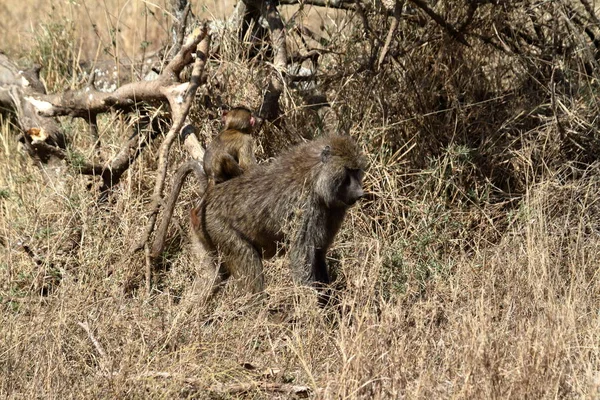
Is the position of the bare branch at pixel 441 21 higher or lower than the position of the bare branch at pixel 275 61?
higher

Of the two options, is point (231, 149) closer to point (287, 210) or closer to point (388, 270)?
point (287, 210)

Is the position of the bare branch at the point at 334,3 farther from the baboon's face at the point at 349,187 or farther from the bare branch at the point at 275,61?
the baboon's face at the point at 349,187

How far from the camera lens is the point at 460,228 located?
621 centimetres

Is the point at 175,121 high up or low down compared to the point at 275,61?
down

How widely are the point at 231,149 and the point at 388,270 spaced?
1.21m

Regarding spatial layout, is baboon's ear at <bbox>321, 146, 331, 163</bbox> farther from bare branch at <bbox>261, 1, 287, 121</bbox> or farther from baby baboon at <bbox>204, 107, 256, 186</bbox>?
bare branch at <bbox>261, 1, 287, 121</bbox>

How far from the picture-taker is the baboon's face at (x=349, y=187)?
17.2 feet

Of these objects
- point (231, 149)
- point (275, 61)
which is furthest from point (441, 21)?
point (231, 149)

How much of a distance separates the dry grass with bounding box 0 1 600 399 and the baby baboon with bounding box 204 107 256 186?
490mm

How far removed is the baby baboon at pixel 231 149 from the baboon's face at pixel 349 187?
2.65 feet

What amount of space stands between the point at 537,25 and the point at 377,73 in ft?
4.00

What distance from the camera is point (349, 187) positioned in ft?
17.3

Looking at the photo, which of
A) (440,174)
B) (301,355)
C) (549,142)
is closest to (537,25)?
(549,142)

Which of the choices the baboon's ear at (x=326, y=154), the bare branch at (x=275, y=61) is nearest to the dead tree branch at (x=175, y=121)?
the bare branch at (x=275, y=61)
